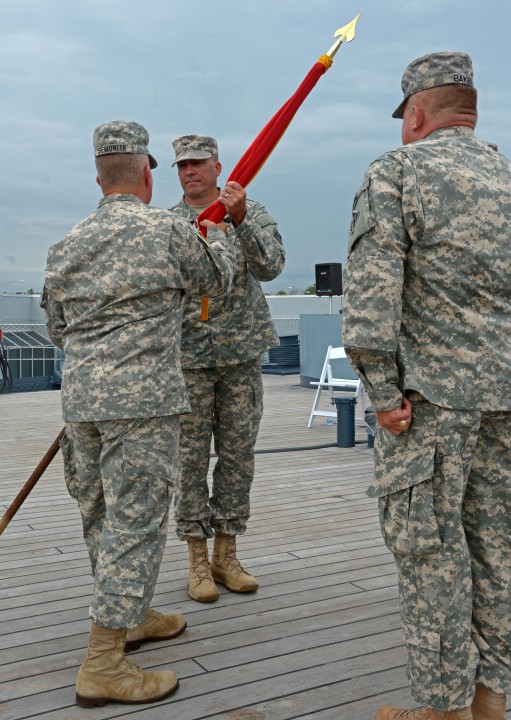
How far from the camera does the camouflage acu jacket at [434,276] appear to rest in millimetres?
2049

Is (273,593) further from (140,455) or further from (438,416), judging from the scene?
(438,416)

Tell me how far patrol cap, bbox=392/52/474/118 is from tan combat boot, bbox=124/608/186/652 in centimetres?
196

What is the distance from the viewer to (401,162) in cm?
208

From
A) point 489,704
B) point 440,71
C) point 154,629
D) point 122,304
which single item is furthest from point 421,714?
point 440,71

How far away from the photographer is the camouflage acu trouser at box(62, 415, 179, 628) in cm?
244

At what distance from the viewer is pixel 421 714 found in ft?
7.29

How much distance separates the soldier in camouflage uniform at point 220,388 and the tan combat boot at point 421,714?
1119 millimetres

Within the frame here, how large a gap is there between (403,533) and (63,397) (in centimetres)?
115

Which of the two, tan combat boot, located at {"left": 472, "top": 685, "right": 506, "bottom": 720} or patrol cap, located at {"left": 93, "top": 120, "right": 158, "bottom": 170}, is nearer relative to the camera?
tan combat boot, located at {"left": 472, "top": 685, "right": 506, "bottom": 720}

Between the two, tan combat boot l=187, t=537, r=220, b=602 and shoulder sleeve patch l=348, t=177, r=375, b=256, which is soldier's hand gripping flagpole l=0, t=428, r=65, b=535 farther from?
shoulder sleeve patch l=348, t=177, r=375, b=256

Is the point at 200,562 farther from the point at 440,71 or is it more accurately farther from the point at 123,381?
the point at 440,71

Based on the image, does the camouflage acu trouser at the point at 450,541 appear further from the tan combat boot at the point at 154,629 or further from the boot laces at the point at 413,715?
the tan combat boot at the point at 154,629

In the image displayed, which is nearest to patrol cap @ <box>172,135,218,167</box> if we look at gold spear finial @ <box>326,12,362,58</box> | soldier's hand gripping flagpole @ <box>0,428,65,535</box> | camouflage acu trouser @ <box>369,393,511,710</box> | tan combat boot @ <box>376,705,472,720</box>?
gold spear finial @ <box>326,12,362,58</box>

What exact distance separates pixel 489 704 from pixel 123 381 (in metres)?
1.35
